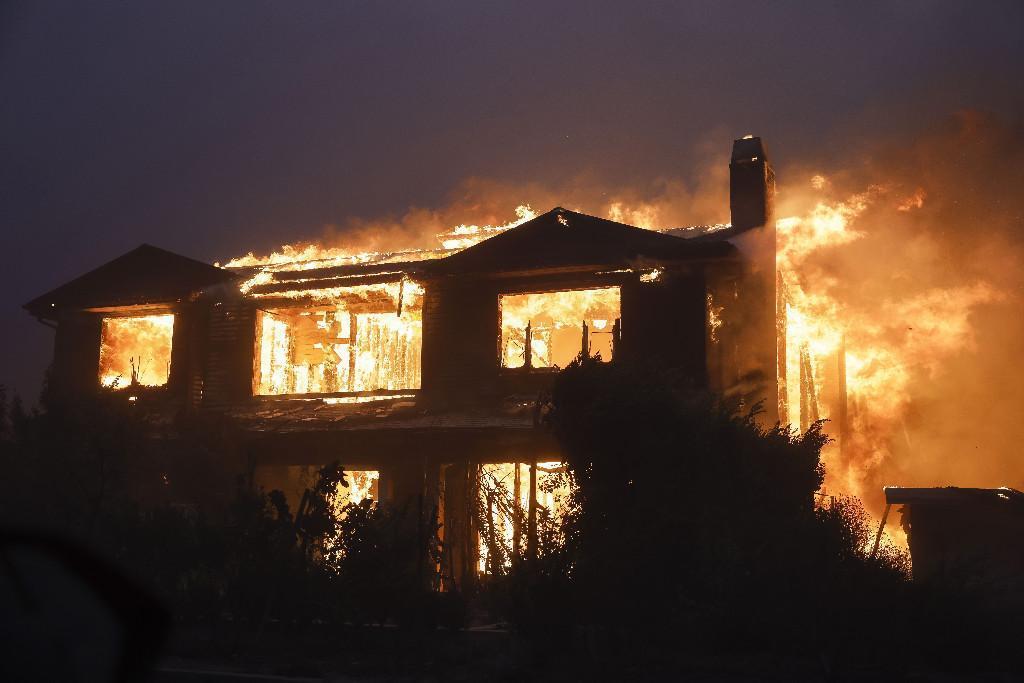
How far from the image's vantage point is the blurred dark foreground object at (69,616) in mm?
3488

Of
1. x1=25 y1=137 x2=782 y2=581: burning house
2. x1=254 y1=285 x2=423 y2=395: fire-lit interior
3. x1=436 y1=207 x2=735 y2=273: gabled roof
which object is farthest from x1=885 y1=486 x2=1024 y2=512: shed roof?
x1=254 y1=285 x2=423 y2=395: fire-lit interior

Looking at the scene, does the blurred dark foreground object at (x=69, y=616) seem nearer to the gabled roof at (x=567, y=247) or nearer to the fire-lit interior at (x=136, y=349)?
the gabled roof at (x=567, y=247)

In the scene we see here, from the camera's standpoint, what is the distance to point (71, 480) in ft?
40.7

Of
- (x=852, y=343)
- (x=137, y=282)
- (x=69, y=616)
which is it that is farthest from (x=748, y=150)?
(x=69, y=616)

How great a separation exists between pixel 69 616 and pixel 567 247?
14.9 m

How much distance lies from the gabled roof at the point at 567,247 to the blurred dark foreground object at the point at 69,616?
14.1 meters

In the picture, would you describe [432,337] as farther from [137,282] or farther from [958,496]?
[958,496]

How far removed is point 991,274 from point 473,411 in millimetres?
24601

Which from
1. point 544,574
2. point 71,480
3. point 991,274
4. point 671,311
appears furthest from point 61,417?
point 991,274

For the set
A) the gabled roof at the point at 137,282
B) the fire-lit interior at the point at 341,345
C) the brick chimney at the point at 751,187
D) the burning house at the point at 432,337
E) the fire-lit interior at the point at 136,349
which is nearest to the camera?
the burning house at the point at 432,337

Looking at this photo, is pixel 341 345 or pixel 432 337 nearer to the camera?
pixel 432 337

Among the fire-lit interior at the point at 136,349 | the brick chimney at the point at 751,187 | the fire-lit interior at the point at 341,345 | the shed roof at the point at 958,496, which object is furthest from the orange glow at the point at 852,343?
the fire-lit interior at the point at 136,349

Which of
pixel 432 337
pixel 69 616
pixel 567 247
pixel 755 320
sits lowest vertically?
pixel 69 616

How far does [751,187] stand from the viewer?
18797mm
